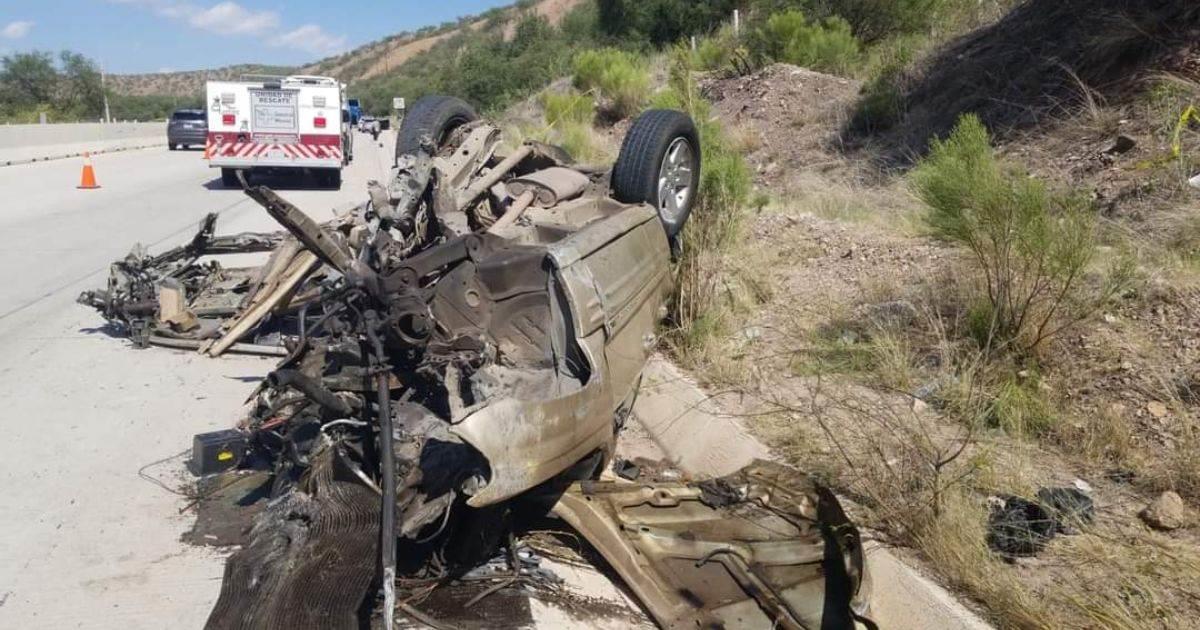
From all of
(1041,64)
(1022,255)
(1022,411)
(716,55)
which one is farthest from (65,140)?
(1022,411)

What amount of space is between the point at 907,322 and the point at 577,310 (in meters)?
3.03

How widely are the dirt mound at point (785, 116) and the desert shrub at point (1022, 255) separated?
7207 mm

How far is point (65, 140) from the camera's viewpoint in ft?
107

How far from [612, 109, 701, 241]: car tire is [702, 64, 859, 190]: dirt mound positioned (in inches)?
233

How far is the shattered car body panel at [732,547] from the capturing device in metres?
3.86

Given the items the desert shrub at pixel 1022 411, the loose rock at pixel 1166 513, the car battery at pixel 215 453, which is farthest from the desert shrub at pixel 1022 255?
the car battery at pixel 215 453

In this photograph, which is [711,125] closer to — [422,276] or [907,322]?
[907,322]

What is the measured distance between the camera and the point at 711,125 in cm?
1038

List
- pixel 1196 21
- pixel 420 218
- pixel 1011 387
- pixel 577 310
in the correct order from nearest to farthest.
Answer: pixel 577 310 → pixel 1011 387 → pixel 420 218 → pixel 1196 21

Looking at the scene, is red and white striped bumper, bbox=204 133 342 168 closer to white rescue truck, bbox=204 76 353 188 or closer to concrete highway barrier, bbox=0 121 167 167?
white rescue truck, bbox=204 76 353 188

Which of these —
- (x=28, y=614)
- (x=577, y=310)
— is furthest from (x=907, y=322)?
(x=28, y=614)

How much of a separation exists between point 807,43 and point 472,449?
18213mm

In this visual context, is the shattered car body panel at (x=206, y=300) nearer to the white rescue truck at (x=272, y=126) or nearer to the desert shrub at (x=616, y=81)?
the white rescue truck at (x=272, y=126)

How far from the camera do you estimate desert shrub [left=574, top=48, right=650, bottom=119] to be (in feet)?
70.3
